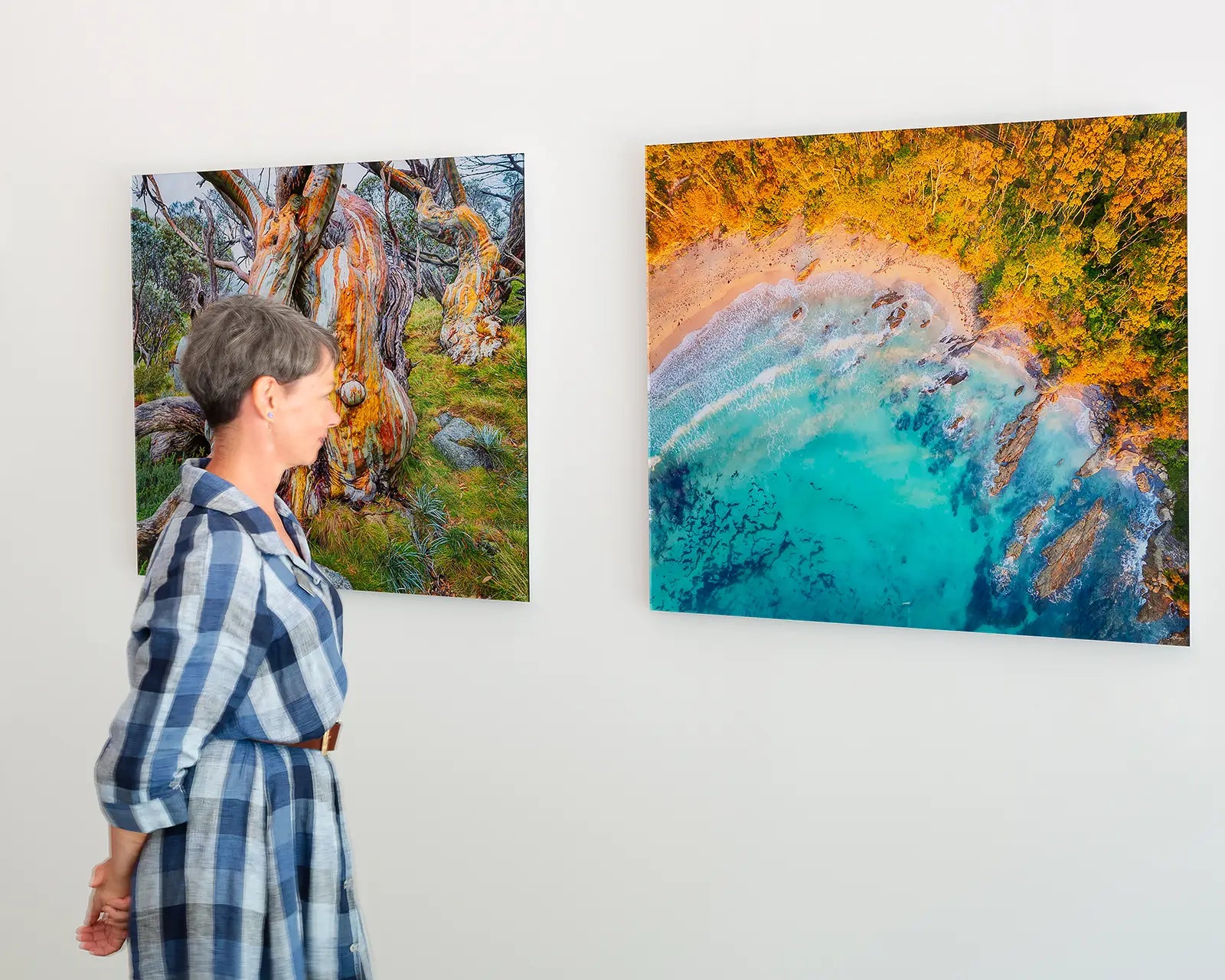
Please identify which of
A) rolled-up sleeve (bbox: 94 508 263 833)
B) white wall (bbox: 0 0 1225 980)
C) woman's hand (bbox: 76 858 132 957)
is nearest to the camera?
rolled-up sleeve (bbox: 94 508 263 833)

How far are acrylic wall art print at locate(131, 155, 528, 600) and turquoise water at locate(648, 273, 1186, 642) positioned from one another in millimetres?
332

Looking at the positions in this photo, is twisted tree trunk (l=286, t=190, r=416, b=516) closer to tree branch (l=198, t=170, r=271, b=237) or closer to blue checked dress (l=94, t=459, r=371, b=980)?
tree branch (l=198, t=170, r=271, b=237)

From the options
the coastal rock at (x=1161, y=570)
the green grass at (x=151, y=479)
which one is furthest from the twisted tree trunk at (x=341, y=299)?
the coastal rock at (x=1161, y=570)

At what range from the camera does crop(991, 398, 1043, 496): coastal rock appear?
6.23 ft

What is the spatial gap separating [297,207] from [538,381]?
2.04 feet

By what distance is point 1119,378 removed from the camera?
1.85 m

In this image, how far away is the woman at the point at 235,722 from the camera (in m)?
1.48

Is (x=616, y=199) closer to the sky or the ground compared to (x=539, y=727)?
closer to the sky

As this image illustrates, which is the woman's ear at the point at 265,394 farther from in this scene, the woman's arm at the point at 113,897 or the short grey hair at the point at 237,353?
the woman's arm at the point at 113,897

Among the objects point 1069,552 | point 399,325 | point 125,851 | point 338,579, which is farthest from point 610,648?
point 125,851

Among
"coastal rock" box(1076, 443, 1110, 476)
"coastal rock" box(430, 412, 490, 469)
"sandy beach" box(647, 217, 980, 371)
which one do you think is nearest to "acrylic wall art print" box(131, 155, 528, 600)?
"coastal rock" box(430, 412, 490, 469)

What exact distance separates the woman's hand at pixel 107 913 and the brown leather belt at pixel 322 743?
0.28m

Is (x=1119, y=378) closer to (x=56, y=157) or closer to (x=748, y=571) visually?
(x=748, y=571)

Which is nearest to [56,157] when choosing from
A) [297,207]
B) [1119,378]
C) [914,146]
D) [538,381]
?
[297,207]
